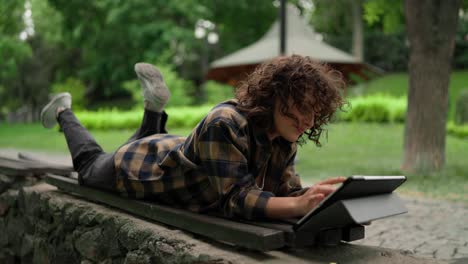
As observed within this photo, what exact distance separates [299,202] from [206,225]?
0.43 metres

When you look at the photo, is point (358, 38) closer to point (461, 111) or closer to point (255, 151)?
point (461, 111)

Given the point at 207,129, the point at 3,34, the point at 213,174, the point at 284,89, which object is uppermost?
the point at 3,34

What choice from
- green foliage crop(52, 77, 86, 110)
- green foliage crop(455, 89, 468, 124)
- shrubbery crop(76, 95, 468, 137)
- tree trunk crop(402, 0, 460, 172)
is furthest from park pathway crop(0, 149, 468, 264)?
green foliage crop(52, 77, 86, 110)

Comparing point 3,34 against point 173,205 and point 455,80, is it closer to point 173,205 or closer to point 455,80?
point 173,205

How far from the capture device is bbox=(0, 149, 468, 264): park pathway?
3920 mm

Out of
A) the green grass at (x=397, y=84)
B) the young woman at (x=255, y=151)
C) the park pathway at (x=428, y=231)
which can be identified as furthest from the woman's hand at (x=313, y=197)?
the green grass at (x=397, y=84)

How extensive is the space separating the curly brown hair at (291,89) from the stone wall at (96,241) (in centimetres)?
59

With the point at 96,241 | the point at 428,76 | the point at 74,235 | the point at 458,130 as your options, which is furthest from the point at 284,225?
the point at 458,130

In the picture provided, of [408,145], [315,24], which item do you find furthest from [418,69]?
[315,24]

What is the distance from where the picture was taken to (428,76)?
7.67 m

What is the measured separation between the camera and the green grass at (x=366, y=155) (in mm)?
6977

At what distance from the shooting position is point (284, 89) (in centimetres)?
221

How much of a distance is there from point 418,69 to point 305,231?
6257 mm

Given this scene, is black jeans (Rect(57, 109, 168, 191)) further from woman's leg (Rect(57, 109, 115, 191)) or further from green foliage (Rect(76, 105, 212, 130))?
green foliage (Rect(76, 105, 212, 130))
